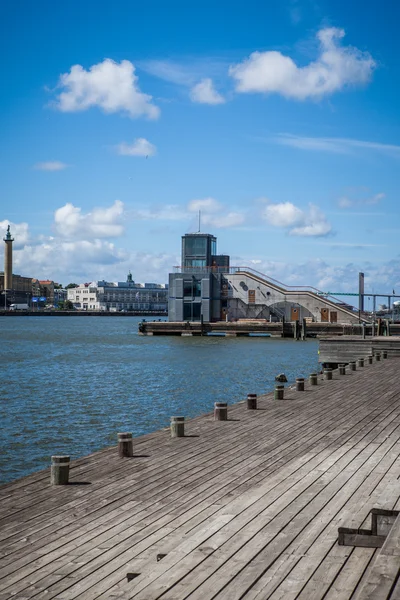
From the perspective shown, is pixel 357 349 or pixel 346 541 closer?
pixel 346 541

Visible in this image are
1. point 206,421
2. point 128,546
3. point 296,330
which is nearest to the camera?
point 128,546

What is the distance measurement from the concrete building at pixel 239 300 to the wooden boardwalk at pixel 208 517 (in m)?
86.8

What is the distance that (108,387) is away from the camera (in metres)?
40.3

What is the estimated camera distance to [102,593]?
745 centimetres

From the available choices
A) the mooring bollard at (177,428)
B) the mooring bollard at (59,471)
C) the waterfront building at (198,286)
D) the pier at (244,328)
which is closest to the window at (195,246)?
the waterfront building at (198,286)

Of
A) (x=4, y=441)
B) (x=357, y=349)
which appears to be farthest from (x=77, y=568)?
(x=357, y=349)

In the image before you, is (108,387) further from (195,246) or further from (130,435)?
(195,246)

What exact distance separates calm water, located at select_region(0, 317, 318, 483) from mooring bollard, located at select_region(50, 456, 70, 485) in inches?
266

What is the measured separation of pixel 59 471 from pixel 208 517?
10.7ft

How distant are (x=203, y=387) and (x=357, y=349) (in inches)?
382

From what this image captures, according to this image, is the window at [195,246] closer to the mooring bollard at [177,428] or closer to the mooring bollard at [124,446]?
the mooring bollard at [177,428]

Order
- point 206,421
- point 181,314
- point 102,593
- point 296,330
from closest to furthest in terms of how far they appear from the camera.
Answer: point 102,593
point 206,421
point 296,330
point 181,314

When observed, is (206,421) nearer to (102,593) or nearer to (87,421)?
(87,421)

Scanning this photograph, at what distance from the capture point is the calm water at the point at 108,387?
23812mm
